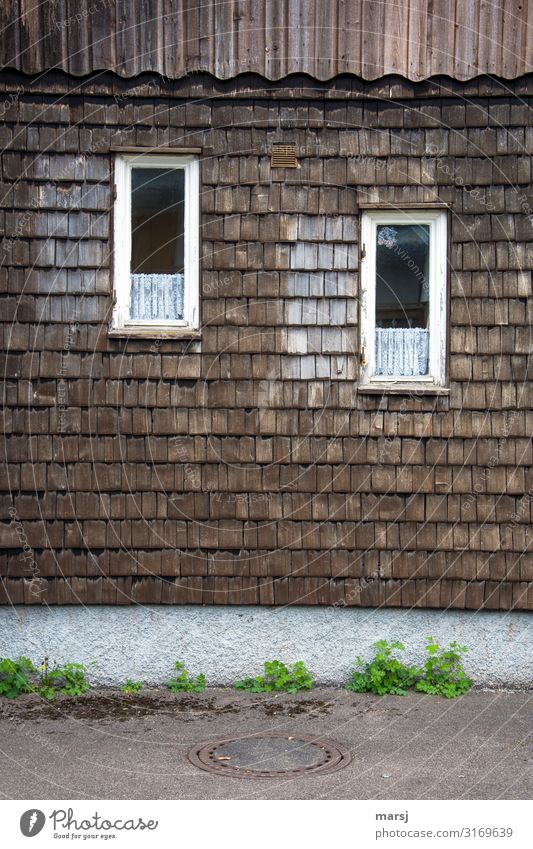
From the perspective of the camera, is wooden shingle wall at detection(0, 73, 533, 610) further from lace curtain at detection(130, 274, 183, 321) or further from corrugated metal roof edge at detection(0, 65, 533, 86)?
lace curtain at detection(130, 274, 183, 321)

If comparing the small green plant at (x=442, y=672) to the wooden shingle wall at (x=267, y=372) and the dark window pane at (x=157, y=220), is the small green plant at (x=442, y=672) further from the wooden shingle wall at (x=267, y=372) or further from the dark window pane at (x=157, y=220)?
the dark window pane at (x=157, y=220)

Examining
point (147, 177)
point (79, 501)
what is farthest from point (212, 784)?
point (147, 177)

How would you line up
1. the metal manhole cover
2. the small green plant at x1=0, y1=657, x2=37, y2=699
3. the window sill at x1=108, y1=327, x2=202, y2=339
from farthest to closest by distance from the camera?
the window sill at x1=108, y1=327, x2=202, y2=339
the small green plant at x1=0, y1=657, x2=37, y2=699
the metal manhole cover

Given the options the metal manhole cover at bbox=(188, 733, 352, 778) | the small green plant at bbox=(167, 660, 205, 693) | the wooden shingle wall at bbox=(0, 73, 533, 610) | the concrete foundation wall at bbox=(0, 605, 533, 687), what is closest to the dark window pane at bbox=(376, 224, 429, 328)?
the wooden shingle wall at bbox=(0, 73, 533, 610)

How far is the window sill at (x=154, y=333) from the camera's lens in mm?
7098

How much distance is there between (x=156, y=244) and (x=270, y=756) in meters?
3.62

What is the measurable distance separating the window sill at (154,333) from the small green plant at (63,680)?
93.3 inches

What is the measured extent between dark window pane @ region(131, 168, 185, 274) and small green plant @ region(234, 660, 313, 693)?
294 centimetres

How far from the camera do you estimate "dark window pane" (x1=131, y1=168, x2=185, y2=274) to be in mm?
7238

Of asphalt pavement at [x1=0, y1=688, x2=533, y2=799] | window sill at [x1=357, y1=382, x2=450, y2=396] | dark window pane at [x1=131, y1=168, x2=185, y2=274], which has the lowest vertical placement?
asphalt pavement at [x1=0, y1=688, x2=533, y2=799]

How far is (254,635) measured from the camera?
7.18 meters

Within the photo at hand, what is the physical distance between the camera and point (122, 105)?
23.5ft

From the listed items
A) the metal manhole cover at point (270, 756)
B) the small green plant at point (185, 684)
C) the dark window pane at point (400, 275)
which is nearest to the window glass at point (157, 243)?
the dark window pane at point (400, 275)

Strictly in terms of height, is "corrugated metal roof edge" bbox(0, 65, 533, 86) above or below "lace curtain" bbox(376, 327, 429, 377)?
above
